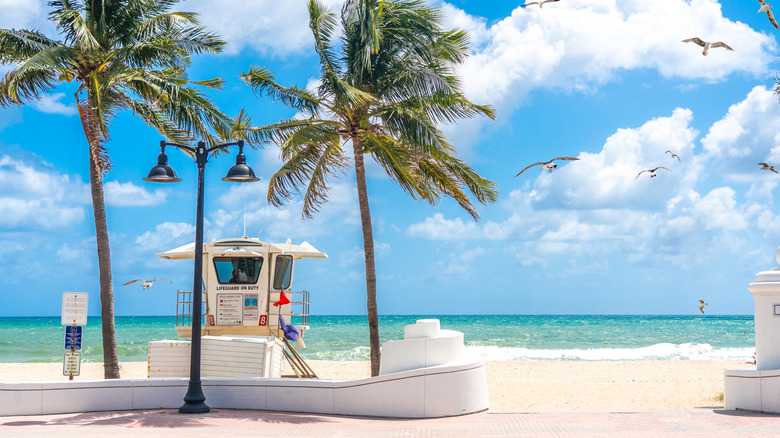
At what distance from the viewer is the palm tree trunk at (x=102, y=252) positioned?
600 inches

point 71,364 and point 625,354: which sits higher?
point 71,364

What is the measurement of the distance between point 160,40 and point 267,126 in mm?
2987

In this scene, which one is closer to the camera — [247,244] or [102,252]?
[102,252]

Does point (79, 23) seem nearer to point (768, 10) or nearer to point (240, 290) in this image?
point (240, 290)

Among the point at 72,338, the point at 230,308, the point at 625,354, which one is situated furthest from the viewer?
the point at 625,354

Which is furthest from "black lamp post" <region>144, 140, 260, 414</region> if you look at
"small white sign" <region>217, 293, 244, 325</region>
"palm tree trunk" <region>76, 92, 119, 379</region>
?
"small white sign" <region>217, 293, 244, 325</region>

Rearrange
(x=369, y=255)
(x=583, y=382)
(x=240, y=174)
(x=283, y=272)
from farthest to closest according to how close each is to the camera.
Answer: (x=583, y=382) → (x=283, y=272) → (x=369, y=255) → (x=240, y=174)

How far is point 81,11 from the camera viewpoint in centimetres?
1563

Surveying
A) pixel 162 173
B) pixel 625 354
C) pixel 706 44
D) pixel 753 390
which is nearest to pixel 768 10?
pixel 706 44

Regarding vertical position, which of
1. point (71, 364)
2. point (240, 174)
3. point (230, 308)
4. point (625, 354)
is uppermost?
point (240, 174)

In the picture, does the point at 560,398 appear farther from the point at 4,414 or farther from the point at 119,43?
Answer: the point at 119,43

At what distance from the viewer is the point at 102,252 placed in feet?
50.7

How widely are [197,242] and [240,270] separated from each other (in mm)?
5136

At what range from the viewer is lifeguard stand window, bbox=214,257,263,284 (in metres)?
17.2
